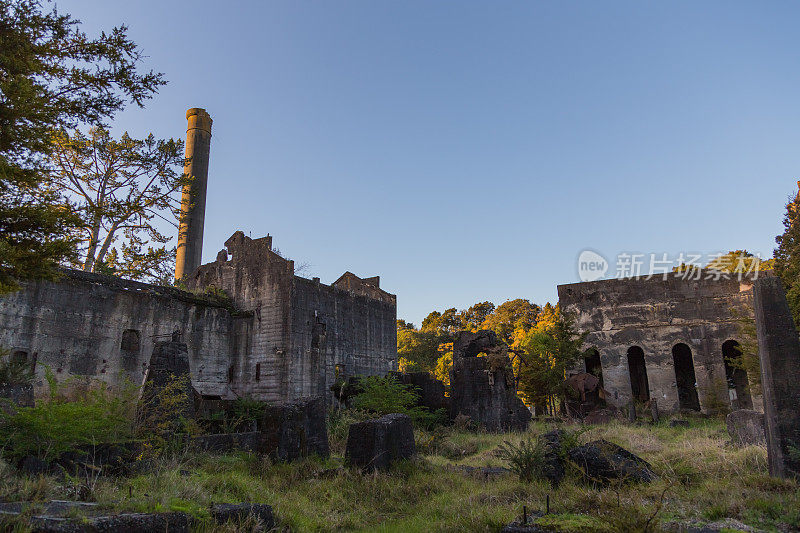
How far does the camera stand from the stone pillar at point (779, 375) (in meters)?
6.47

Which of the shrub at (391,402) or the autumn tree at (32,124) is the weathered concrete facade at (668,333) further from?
the autumn tree at (32,124)

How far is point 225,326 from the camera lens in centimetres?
2227

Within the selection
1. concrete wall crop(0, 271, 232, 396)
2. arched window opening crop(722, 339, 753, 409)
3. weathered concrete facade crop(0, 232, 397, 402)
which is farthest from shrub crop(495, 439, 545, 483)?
arched window opening crop(722, 339, 753, 409)

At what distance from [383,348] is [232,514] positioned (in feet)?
71.8

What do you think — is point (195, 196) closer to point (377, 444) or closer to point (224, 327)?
point (224, 327)

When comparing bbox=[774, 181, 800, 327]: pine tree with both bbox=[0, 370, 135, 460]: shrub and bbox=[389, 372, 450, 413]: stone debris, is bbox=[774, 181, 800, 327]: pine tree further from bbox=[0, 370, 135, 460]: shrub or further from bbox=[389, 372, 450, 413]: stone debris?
bbox=[0, 370, 135, 460]: shrub

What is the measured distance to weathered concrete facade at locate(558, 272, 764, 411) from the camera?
945 inches

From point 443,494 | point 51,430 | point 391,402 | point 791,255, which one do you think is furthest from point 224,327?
point 791,255

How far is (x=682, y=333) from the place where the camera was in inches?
977

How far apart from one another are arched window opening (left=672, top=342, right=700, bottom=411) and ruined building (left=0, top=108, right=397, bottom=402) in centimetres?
1537

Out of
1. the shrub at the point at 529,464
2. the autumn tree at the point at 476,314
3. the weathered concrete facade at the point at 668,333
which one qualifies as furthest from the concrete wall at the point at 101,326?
the autumn tree at the point at 476,314

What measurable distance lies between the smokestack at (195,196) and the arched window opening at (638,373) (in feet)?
92.3

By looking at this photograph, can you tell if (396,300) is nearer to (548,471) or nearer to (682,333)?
(682,333)

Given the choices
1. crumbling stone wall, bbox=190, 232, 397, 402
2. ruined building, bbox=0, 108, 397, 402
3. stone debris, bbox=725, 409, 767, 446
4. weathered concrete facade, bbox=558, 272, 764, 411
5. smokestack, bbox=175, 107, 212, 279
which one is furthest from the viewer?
smokestack, bbox=175, 107, 212, 279
